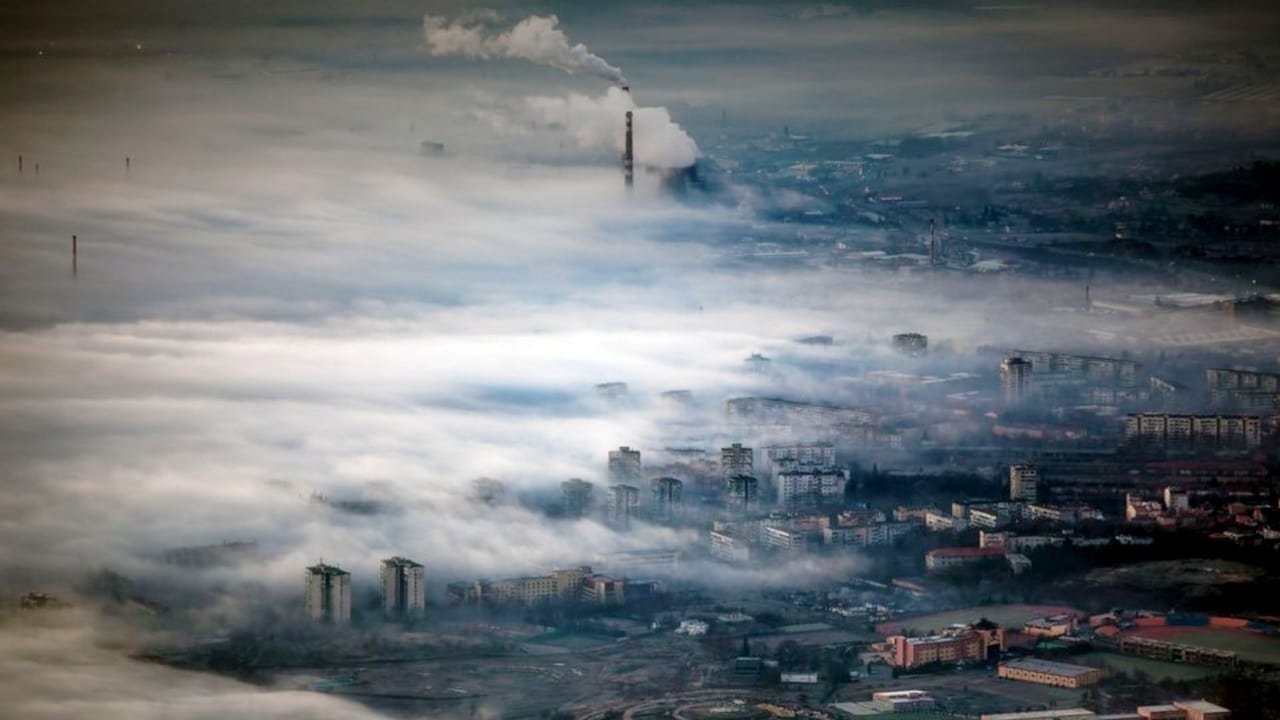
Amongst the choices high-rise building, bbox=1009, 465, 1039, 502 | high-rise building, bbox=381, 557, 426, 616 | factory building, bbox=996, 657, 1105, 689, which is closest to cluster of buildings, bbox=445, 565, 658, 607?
high-rise building, bbox=381, 557, 426, 616

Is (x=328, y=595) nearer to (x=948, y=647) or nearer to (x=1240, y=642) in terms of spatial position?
(x=948, y=647)

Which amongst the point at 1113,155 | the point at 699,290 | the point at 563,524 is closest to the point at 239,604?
the point at 563,524

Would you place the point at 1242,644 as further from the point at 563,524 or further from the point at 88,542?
the point at 88,542

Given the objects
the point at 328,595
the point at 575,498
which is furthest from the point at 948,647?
the point at 328,595

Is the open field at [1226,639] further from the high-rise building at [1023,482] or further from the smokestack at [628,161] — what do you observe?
the smokestack at [628,161]

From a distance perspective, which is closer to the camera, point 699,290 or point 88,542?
point 88,542

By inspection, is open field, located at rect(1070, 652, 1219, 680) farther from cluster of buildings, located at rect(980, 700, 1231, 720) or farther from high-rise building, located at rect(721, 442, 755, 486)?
high-rise building, located at rect(721, 442, 755, 486)
